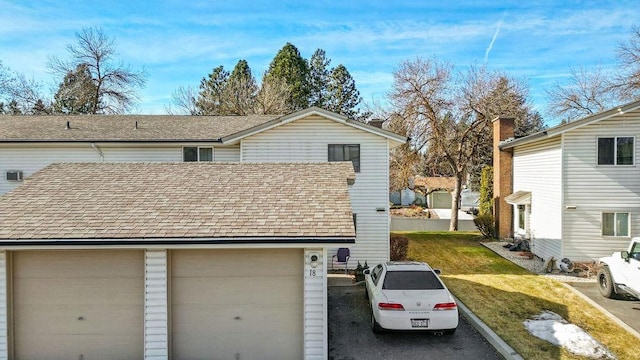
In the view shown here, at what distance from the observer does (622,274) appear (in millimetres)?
10867

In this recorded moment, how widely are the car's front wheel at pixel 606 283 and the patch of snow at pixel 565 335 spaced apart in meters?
2.69

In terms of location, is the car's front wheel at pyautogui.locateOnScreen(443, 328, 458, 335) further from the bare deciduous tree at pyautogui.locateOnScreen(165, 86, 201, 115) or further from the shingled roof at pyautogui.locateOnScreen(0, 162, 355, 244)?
the bare deciduous tree at pyautogui.locateOnScreen(165, 86, 201, 115)

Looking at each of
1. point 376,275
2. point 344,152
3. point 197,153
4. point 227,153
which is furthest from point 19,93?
point 376,275

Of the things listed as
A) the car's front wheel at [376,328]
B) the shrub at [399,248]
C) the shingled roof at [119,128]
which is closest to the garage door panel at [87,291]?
the car's front wheel at [376,328]

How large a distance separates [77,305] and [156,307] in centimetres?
165

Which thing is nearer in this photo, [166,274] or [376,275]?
[166,274]

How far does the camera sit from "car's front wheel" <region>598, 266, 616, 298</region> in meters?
11.5

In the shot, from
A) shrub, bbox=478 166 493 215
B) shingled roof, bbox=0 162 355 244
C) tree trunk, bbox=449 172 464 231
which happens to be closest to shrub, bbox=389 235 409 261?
shingled roof, bbox=0 162 355 244

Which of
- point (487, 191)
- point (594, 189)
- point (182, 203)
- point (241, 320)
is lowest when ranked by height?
point (241, 320)

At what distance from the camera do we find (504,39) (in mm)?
23438

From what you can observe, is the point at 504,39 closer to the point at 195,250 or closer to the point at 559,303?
the point at 559,303

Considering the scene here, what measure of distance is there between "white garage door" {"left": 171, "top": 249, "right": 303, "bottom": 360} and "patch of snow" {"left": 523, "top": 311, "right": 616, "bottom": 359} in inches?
226

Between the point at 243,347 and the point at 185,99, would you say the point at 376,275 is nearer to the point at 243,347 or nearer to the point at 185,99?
the point at 243,347

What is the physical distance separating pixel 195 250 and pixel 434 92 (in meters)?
22.9
